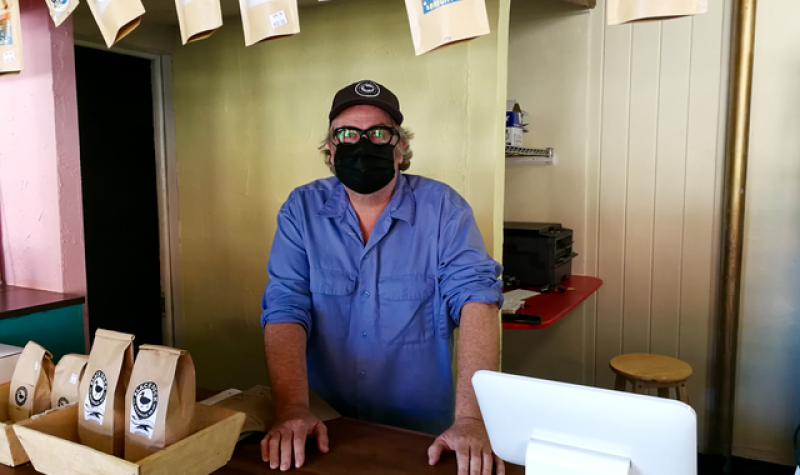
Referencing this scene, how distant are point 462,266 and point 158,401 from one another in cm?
87

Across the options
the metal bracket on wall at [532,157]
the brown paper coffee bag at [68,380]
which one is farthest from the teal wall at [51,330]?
the metal bracket on wall at [532,157]

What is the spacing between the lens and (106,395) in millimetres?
1162

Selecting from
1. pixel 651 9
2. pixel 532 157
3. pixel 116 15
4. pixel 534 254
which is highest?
pixel 116 15

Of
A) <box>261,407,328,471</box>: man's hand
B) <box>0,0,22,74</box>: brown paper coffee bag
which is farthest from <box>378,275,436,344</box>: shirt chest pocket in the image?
<box>0,0,22,74</box>: brown paper coffee bag

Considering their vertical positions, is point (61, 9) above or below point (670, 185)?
above

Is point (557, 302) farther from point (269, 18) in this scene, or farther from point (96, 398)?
point (96, 398)

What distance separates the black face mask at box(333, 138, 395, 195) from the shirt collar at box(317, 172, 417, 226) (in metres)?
0.06

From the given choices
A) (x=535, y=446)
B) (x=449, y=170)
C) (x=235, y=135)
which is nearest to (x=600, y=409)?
(x=535, y=446)

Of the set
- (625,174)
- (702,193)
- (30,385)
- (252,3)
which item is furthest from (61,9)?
(702,193)

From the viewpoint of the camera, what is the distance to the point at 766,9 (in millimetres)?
2887

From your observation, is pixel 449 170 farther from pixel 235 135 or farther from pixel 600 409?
pixel 600 409

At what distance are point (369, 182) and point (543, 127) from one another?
213 cm

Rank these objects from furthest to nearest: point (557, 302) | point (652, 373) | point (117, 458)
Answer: point (557, 302), point (652, 373), point (117, 458)

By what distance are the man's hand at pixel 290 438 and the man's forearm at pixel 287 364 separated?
0.06 metres
